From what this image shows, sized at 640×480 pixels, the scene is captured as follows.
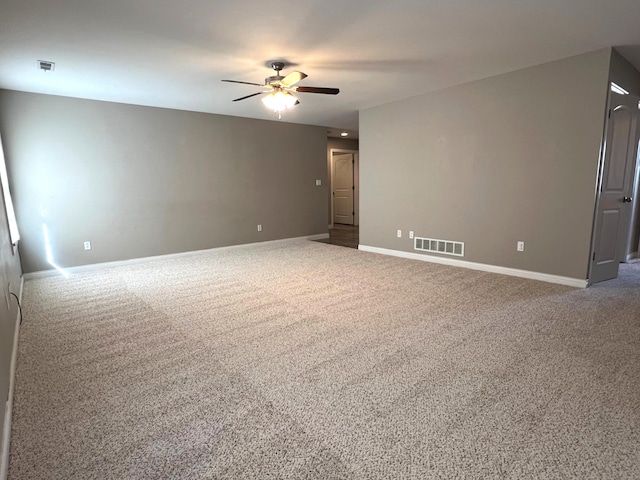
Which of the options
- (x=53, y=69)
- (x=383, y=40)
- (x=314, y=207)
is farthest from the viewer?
(x=314, y=207)

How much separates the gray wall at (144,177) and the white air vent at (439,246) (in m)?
2.77

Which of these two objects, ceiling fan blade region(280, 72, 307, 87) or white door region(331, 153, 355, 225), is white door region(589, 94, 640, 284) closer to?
ceiling fan blade region(280, 72, 307, 87)

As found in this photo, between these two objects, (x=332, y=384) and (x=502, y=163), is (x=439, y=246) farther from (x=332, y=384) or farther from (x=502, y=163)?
(x=332, y=384)

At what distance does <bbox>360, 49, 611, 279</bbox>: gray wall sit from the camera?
11.5 ft

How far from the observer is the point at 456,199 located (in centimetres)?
461

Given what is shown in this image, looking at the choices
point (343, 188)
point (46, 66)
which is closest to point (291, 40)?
point (46, 66)

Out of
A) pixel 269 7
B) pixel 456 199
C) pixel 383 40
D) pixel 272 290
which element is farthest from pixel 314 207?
pixel 269 7

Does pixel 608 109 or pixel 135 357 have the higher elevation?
pixel 608 109

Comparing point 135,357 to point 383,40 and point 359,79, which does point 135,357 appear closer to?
point 383,40

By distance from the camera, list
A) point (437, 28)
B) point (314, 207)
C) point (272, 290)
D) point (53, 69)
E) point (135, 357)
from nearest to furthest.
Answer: point (135, 357)
point (437, 28)
point (53, 69)
point (272, 290)
point (314, 207)

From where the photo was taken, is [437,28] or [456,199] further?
[456,199]

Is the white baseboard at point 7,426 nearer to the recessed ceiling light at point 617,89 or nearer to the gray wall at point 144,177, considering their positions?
the gray wall at point 144,177

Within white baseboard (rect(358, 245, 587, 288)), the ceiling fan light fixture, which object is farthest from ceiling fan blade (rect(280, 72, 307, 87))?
white baseboard (rect(358, 245, 587, 288))

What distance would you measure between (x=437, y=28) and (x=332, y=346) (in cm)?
270
